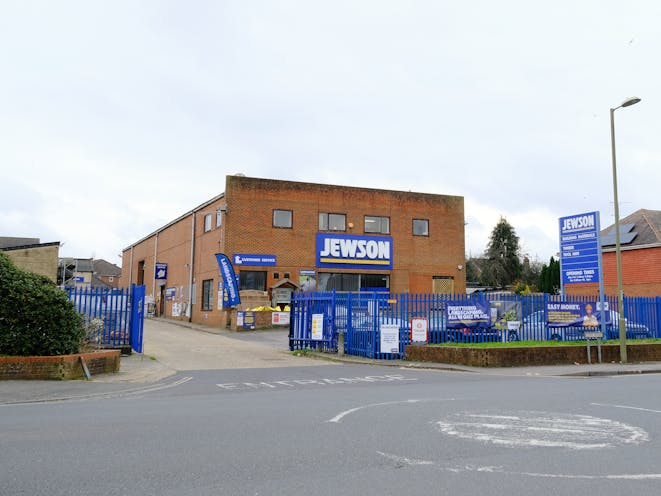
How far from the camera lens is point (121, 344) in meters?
19.8

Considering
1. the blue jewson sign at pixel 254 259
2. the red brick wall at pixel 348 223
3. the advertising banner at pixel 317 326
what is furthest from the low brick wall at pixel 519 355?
the red brick wall at pixel 348 223

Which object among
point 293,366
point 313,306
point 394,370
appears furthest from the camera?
point 313,306

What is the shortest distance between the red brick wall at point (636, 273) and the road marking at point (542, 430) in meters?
35.6

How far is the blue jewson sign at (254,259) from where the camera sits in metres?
37.3

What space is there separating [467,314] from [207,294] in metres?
→ 24.4

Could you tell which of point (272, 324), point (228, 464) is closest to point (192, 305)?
point (272, 324)

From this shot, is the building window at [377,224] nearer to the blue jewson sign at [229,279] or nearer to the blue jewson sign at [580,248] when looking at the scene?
the blue jewson sign at [229,279]

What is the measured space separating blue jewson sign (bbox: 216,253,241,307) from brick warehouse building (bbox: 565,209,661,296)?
24.5 m

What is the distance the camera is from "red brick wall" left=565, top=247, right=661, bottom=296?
3975 centimetres

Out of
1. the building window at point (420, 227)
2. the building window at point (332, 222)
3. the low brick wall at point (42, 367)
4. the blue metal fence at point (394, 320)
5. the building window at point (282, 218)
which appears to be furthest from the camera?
the building window at point (420, 227)

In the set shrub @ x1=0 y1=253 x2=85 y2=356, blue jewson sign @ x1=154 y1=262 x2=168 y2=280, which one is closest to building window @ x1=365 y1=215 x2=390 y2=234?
blue jewson sign @ x1=154 y1=262 x2=168 y2=280

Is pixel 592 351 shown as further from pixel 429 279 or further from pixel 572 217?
pixel 429 279

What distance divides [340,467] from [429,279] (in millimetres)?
38009

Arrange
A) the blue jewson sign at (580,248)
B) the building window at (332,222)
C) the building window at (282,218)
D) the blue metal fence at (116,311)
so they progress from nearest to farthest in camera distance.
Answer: the blue metal fence at (116,311)
the blue jewson sign at (580,248)
the building window at (282,218)
the building window at (332,222)
